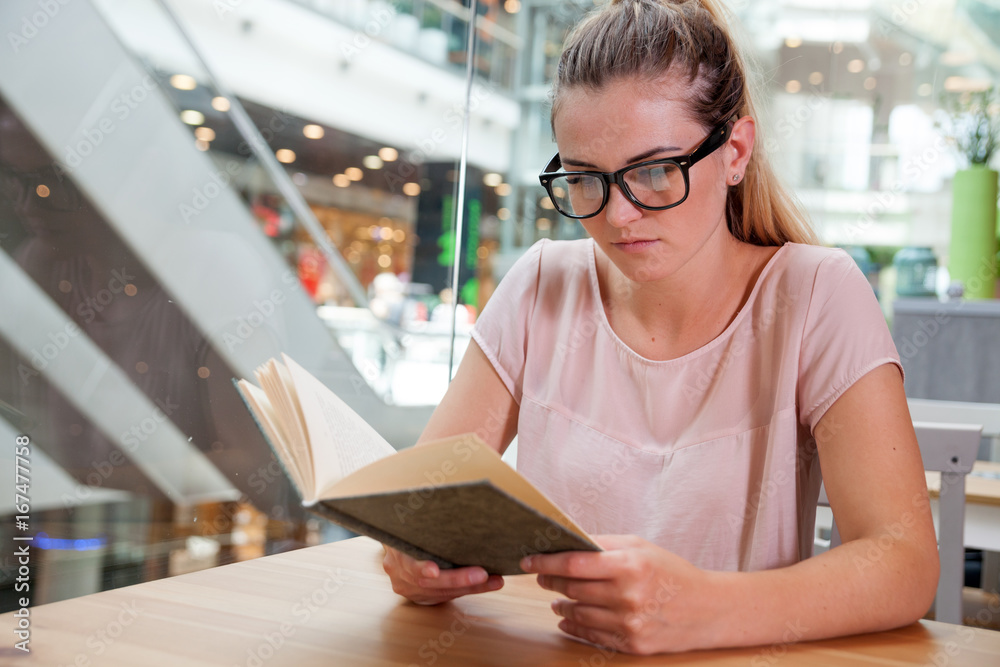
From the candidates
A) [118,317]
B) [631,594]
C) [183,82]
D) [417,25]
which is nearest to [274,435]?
[631,594]

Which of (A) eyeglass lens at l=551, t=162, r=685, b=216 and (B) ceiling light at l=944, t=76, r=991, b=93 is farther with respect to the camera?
(B) ceiling light at l=944, t=76, r=991, b=93

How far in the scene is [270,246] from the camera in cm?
292

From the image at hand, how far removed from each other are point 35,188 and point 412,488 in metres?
1.34

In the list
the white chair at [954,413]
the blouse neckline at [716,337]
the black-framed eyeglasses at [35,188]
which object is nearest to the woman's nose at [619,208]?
the blouse neckline at [716,337]

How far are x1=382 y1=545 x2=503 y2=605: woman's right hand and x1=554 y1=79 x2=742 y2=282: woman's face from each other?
438 mm

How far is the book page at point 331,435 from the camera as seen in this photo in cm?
60

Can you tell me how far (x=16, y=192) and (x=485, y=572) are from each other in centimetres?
129

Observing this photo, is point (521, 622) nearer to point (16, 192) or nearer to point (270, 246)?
point (16, 192)

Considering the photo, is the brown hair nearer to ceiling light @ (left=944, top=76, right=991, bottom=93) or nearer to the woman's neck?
the woman's neck

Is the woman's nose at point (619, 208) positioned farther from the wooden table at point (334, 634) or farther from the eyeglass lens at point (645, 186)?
the wooden table at point (334, 634)

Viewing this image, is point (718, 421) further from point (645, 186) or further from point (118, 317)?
point (118, 317)

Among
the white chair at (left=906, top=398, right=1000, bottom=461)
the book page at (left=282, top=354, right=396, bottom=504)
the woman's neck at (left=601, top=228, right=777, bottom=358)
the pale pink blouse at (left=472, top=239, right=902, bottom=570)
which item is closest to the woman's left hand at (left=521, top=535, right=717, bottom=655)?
the book page at (left=282, top=354, right=396, bottom=504)

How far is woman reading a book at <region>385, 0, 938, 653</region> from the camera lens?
A: 800 millimetres

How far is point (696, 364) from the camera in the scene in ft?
3.53
